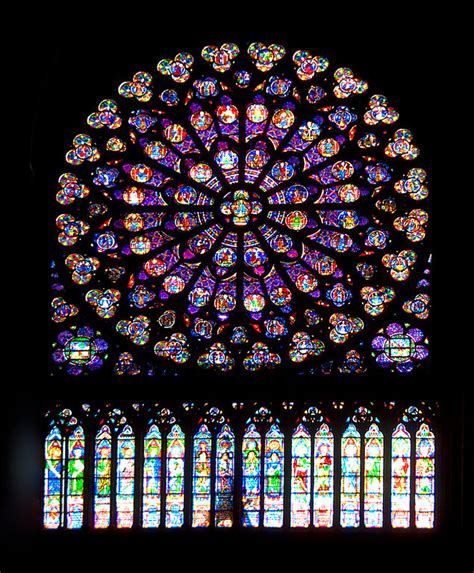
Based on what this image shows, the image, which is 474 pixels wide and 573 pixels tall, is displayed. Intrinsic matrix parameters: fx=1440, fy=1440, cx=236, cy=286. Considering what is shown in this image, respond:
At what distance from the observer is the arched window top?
61.3 feet

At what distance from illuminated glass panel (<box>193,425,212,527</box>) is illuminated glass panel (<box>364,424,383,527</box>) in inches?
78.4

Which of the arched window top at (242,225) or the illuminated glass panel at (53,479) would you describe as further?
the arched window top at (242,225)

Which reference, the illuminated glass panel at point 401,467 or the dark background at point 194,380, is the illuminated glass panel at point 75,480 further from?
the illuminated glass panel at point 401,467

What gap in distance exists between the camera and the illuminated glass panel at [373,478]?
59.6ft

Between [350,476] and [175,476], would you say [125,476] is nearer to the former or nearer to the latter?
[175,476]

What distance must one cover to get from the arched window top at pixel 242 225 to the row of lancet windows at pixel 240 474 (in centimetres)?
85

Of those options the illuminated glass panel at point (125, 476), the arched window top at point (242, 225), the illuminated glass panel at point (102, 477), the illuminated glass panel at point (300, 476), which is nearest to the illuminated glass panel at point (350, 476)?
the illuminated glass panel at point (300, 476)

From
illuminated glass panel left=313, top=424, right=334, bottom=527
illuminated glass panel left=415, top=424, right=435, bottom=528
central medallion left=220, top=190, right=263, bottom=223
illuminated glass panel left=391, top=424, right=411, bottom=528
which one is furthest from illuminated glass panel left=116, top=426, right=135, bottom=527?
illuminated glass panel left=415, top=424, right=435, bottom=528

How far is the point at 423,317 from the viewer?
18641 millimetres

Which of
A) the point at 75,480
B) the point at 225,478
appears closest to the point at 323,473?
the point at 225,478
